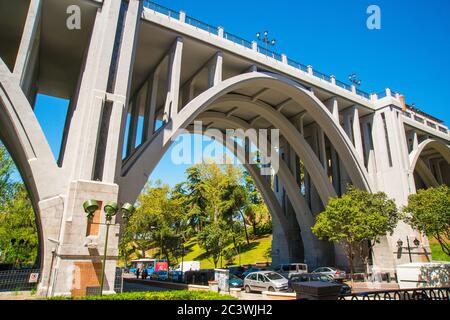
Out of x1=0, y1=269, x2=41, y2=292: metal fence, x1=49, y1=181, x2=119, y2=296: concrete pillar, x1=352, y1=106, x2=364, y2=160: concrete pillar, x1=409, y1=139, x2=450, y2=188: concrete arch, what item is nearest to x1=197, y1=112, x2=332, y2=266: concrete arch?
x1=352, y1=106, x2=364, y2=160: concrete pillar

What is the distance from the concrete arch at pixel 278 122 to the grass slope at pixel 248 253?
19.5m

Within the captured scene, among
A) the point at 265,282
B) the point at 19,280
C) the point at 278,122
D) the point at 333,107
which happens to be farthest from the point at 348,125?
the point at 19,280

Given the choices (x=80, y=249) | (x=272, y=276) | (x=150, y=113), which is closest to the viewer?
(x=80, y=249)

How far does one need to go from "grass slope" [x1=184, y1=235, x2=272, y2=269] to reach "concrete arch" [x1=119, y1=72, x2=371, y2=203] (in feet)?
64.1

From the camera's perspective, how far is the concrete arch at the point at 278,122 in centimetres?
1817

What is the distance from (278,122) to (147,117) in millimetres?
16995

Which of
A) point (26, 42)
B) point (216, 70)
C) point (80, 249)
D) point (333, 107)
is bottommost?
point (80, 249)

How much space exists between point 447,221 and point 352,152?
399 inches

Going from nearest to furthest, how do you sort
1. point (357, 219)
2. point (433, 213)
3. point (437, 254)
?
point (433, 213)
point (357, 219)
point (437, 254)

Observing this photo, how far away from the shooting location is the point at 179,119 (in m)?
20.0

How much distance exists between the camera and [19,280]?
14.5 meters

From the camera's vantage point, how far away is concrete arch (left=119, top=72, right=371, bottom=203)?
18.2 metres

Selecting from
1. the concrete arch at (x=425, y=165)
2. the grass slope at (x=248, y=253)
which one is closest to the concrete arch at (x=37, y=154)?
the grass slope at (x=248, y=253)

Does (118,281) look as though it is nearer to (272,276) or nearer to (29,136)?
(29,136)
